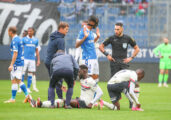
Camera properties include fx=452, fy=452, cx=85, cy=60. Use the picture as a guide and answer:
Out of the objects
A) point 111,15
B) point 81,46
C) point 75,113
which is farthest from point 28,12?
point 75,113

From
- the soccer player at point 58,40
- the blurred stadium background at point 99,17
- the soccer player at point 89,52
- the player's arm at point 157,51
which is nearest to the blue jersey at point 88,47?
the soccer player at point 89,52

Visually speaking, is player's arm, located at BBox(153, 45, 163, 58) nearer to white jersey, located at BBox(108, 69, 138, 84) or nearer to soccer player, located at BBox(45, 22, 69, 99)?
soccer player, located at BBox(45, 22, 69, 99)

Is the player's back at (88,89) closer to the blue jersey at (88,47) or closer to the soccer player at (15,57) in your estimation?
the blue jersey at (88,47)

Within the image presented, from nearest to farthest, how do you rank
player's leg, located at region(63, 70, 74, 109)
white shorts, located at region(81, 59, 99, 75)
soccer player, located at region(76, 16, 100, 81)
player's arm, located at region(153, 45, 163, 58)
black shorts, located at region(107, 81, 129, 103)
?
player's leg, located at region(63, 70, 74, 109)
black shorts, located at region(107, 81, 129, 103)
soccer player, located at region(76, 16, 100, 81)
white shorts, located at region(81, 59, 99, 75)
player's arm, located at region(153, 45, 163, 58)

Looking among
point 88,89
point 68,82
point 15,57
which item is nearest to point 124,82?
point 88,89

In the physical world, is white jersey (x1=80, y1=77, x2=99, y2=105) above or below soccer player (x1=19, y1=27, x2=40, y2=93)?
below

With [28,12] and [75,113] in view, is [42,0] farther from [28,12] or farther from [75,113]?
[75,113]

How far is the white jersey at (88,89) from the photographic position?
11297 mm

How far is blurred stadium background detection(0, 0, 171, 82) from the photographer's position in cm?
2505

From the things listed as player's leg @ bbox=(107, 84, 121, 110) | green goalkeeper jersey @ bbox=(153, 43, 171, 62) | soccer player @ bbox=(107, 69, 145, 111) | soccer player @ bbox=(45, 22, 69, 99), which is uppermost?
soccer player @ bbox=(45, 22, 69, 99)

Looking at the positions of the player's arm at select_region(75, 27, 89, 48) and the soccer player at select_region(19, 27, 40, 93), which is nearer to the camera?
the player's arm at select_region(75, 27, 89, 48)

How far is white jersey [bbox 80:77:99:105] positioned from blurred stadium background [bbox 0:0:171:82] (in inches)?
536

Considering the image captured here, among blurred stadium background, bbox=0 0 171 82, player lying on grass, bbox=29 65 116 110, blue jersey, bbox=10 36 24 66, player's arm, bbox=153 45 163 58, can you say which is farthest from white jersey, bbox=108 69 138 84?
blurred stadium background, bbox=0 0 171 82

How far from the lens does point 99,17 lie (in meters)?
25.1
